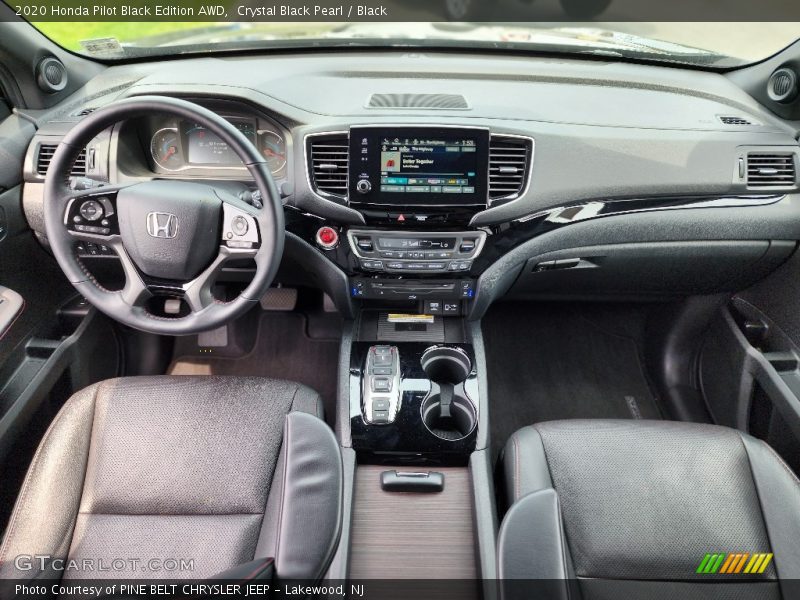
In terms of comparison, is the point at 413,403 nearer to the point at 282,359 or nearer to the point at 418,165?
the point at 418,165

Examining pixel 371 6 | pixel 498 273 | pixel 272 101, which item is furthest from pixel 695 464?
pixel 371 6

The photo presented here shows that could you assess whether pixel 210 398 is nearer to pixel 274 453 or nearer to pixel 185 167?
pixel 274 453

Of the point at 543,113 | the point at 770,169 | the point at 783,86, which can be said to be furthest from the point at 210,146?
the point at 783,86

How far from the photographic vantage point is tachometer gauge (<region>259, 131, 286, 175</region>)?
185 cm

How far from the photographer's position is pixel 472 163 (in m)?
1.73

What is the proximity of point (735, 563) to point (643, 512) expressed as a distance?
8.4 inches

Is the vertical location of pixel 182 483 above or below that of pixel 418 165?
below

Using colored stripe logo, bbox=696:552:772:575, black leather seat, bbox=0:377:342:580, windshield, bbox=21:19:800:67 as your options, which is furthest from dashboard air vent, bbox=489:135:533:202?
colored stripe logo, bbox=696:552:772:575

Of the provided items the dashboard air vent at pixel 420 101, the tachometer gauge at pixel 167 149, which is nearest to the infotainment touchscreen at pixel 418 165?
the dashboard air vent at pixel 420 101

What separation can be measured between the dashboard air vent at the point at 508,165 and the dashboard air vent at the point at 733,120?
69 centimetres

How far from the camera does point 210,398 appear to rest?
1646 millimetres

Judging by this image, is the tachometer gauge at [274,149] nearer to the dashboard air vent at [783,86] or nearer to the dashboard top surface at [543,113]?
the dashboard top surface at [543,113]

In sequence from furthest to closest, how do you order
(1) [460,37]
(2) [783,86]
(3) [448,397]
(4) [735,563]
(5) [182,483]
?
(1) [460,37], (2) [783,86], (3) [448,397], (5) [182,483], (4) [735,563]

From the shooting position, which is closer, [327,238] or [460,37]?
[327,238]
